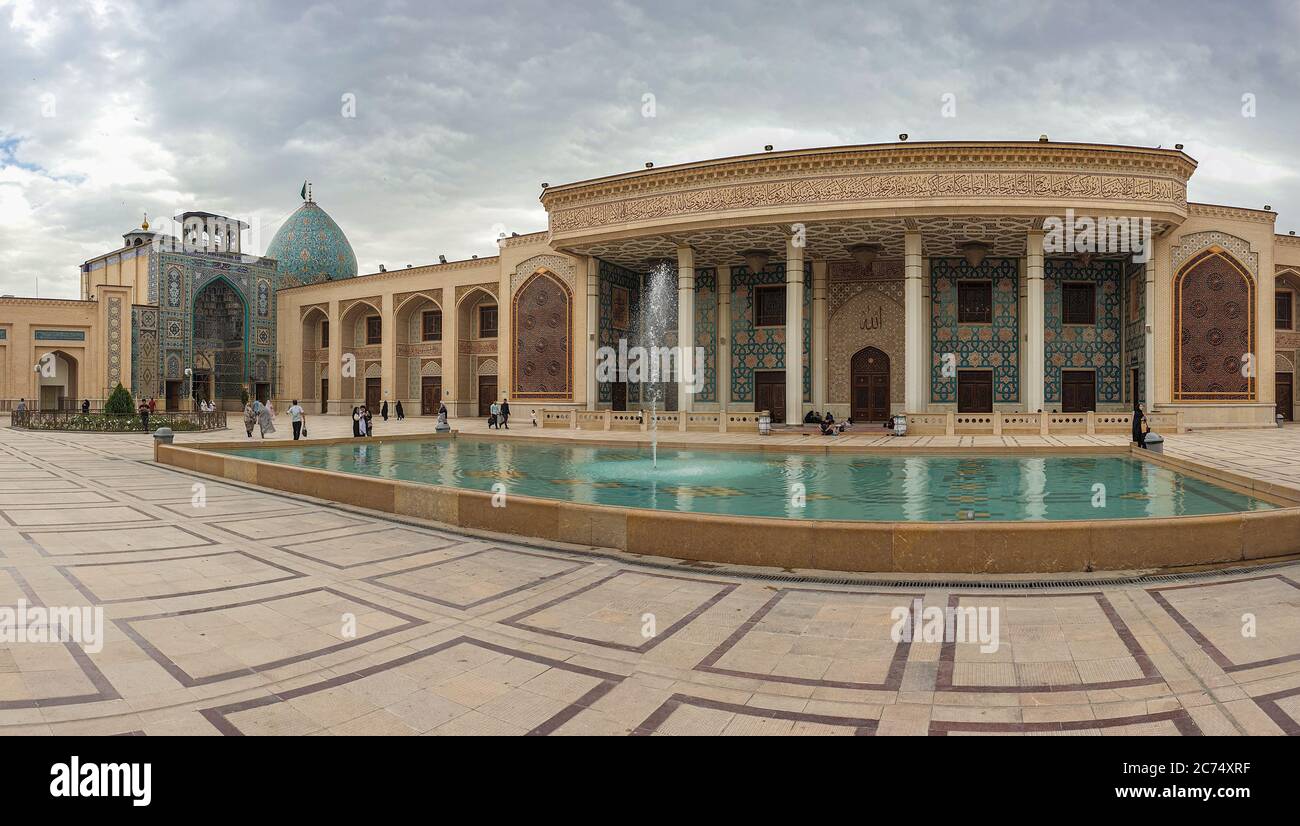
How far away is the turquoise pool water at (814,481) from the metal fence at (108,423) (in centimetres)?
842

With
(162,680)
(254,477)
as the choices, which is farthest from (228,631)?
(254,477)

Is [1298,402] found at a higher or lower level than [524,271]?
lower

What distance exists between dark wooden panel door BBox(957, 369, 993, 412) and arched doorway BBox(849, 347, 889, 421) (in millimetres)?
2347

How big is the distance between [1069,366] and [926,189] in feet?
29.1

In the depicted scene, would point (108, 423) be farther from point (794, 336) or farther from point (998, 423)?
point (998, 423)

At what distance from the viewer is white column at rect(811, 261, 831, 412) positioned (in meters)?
23.0

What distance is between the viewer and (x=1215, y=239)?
21250 mm

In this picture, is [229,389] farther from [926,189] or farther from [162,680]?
[162,680]

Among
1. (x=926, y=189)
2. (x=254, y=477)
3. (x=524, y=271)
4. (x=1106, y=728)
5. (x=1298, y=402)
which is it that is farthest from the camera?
(x=524, y=271)

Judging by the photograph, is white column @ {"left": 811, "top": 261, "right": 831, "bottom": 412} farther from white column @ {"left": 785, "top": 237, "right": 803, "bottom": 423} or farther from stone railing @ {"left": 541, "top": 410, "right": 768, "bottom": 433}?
stone railing @ {"left": 541, "top": 410, "right": 768, "bottom": 433}

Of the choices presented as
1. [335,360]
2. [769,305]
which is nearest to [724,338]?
[769,305]

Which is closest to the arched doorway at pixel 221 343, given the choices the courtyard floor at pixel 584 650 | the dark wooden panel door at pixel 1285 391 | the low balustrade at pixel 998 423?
the low balustrade at pixel 998 423

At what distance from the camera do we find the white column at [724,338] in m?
25.7
